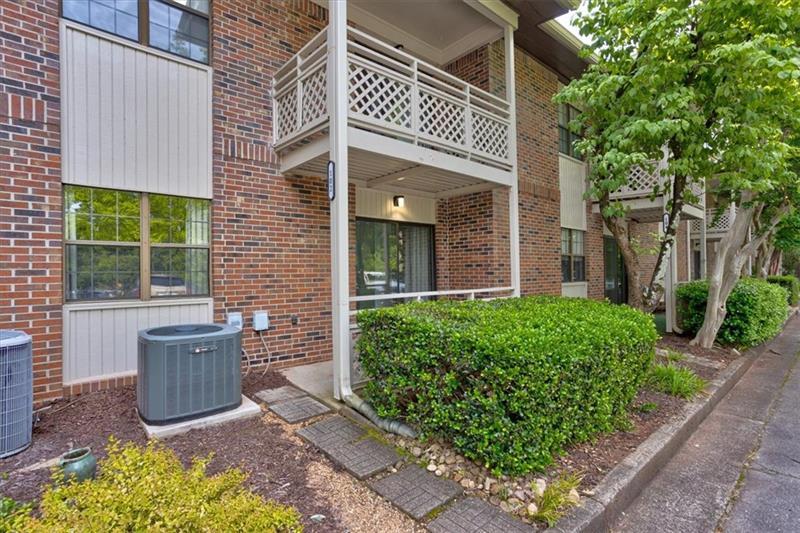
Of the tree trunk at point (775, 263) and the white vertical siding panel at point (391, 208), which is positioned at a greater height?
the white vertical siding panel at point (391, 208)

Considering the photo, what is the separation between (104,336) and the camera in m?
4.41

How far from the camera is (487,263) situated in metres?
7.59

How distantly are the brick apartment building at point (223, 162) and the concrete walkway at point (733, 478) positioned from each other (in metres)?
3.01

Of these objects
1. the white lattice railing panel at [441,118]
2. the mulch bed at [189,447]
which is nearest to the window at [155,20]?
the white lattice railing panel at [441,118]

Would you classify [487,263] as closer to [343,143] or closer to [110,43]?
[343,143]

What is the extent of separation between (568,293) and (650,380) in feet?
15.7

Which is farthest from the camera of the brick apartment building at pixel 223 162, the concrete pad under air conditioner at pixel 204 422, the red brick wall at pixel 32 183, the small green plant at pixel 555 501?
the brick apartment building at pixel 223 162

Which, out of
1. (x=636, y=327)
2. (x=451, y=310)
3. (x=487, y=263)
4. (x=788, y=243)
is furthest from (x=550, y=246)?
(x=788, y=243)

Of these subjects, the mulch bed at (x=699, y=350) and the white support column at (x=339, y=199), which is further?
the mulch bed at (x=699, y=350)

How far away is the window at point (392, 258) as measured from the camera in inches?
279

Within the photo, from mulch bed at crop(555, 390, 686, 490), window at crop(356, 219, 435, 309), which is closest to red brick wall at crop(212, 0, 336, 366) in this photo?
window at crop(356, 219, 435, 309)

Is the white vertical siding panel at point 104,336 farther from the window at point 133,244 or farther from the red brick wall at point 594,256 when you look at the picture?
the red brick wall at point 594,256

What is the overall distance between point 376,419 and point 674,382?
12.0 feet

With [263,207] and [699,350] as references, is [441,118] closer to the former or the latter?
[263,207]
